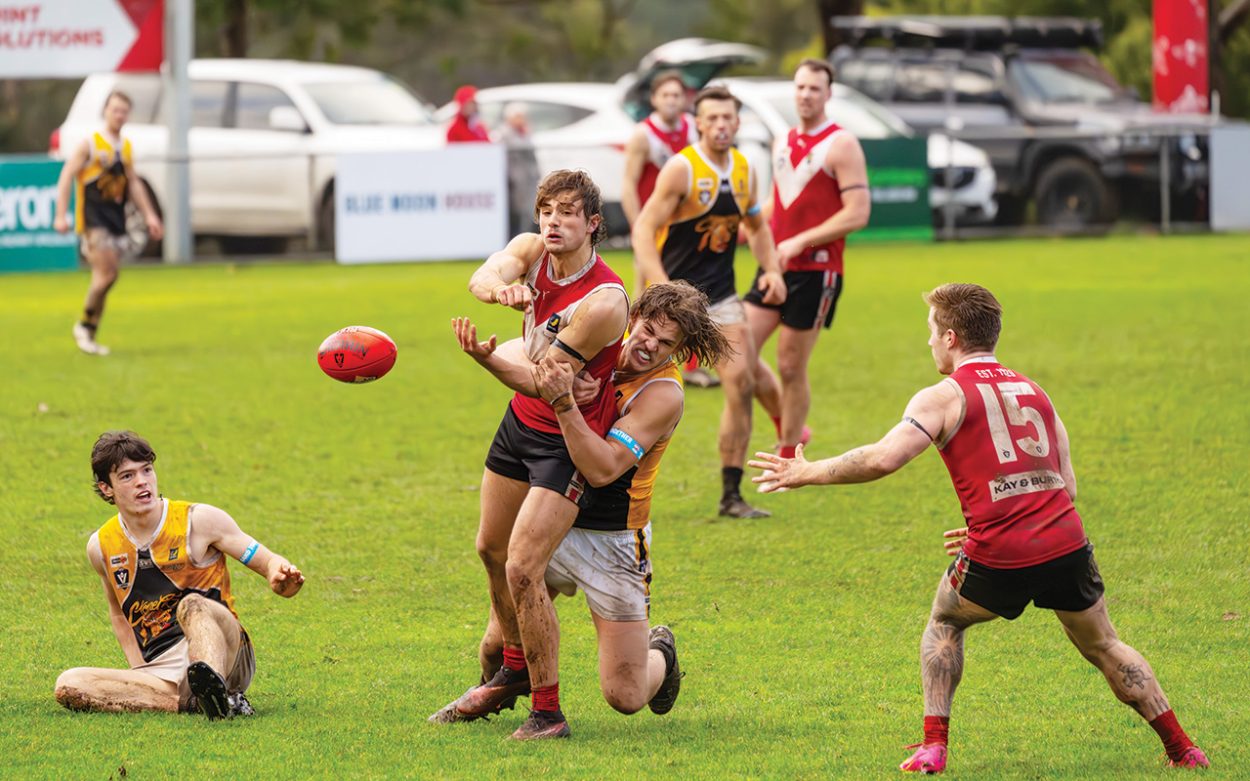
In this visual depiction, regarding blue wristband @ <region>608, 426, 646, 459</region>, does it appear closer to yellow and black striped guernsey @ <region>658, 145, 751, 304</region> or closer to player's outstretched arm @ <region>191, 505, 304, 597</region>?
player's outstretched arm @ <region>191, 505, 304, 597</region>

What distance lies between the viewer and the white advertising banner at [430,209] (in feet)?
77.5

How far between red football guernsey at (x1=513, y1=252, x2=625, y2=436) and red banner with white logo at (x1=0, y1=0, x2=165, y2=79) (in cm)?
1927

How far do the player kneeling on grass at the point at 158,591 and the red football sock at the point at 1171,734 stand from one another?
2857 millimetres

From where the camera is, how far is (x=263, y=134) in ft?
79.6

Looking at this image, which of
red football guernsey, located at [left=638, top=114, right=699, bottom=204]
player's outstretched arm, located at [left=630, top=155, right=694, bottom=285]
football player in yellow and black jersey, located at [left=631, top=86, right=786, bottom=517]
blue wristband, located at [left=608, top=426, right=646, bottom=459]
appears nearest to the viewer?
blue wristband, located at [left=608, top=426, right=646, bottom=459]

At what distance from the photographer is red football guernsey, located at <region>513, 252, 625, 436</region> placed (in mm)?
6246

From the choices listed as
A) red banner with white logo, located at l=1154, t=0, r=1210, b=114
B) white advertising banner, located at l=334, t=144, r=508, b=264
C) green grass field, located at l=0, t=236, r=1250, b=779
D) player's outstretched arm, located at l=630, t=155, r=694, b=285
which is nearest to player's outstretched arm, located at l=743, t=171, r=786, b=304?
player's outstretched arm, located at l=630, t=155, r=694, b=285

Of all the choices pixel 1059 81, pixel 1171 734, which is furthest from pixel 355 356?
pixel 1059 81

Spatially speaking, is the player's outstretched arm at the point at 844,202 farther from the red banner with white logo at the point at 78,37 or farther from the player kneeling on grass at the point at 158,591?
the red banner with white logo at the point at 78,37

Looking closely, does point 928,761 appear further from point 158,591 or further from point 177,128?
point 177,128

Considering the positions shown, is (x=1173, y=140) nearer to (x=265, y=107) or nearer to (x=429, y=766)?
(x=265, y=107)

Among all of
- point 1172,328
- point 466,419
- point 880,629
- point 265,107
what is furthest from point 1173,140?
point 880,629

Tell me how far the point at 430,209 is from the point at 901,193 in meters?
6.16

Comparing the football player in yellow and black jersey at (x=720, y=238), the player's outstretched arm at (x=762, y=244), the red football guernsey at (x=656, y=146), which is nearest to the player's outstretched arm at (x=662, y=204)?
the football player in yellow and black jersey at (x=720, y=238)
